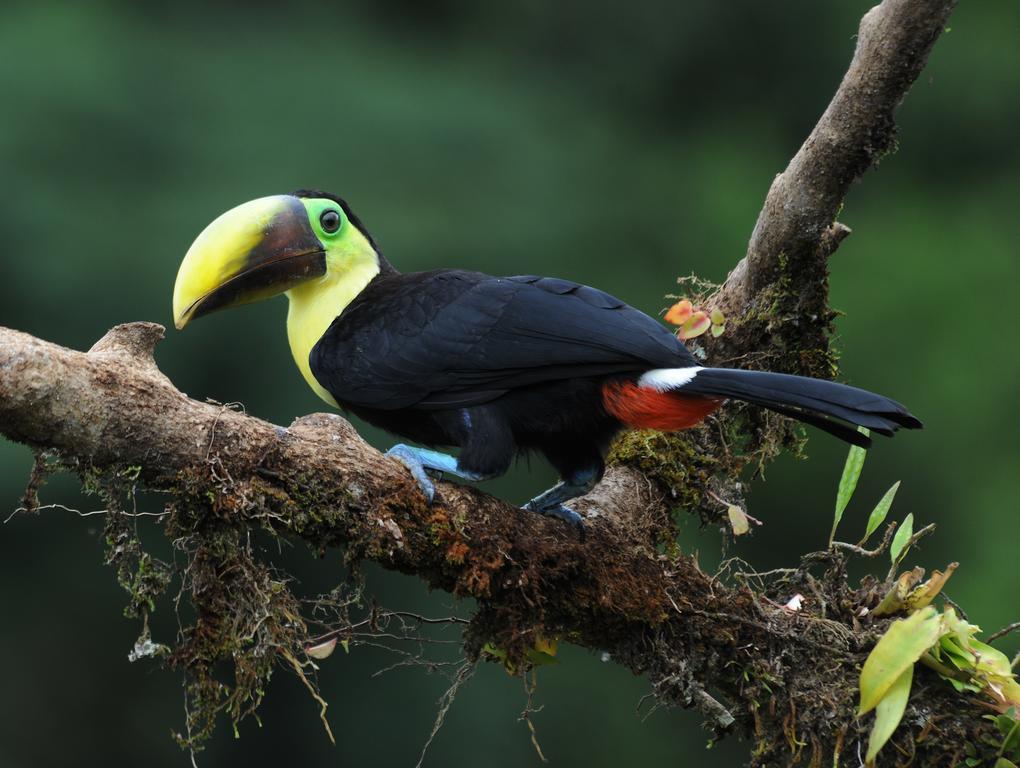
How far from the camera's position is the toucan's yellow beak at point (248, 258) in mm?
3365

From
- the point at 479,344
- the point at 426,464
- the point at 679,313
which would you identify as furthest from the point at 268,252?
the point at 679,313

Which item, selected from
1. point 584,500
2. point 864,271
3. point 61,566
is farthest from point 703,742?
point 584,500

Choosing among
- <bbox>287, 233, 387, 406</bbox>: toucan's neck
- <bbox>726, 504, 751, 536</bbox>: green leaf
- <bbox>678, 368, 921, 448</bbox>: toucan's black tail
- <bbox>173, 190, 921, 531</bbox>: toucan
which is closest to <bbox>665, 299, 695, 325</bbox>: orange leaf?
<bbox>173, 190, 921, 531</bbox>: toucan

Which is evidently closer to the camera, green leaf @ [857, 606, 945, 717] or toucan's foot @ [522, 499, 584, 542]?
green leaf @ [857, 606, 945, 717]

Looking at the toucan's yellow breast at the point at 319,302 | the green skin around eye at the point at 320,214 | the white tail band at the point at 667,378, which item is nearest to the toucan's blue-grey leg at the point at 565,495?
the white tail band at the point at 667,378

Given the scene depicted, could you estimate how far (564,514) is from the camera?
3168mm

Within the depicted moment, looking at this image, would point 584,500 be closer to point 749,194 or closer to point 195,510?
point 195,510

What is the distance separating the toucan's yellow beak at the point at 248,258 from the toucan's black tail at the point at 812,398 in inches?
42.8

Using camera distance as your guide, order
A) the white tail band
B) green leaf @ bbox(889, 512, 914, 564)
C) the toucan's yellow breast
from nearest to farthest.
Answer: the white tail band
green leaf @ bbox(889, 512, 914, 564)
the toucan's yellow breast

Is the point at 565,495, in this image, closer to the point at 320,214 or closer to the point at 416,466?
the point at 416,466

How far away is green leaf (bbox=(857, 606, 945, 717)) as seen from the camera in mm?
2795

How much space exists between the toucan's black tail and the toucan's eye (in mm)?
1100

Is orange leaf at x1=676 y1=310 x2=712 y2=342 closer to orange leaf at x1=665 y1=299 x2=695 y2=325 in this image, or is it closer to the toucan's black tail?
orange leaf at x1=665 y1=299 x2=695 y2=325

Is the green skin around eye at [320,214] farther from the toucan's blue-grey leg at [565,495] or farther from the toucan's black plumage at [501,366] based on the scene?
the toucan's blue-grey leg at [565,495]
